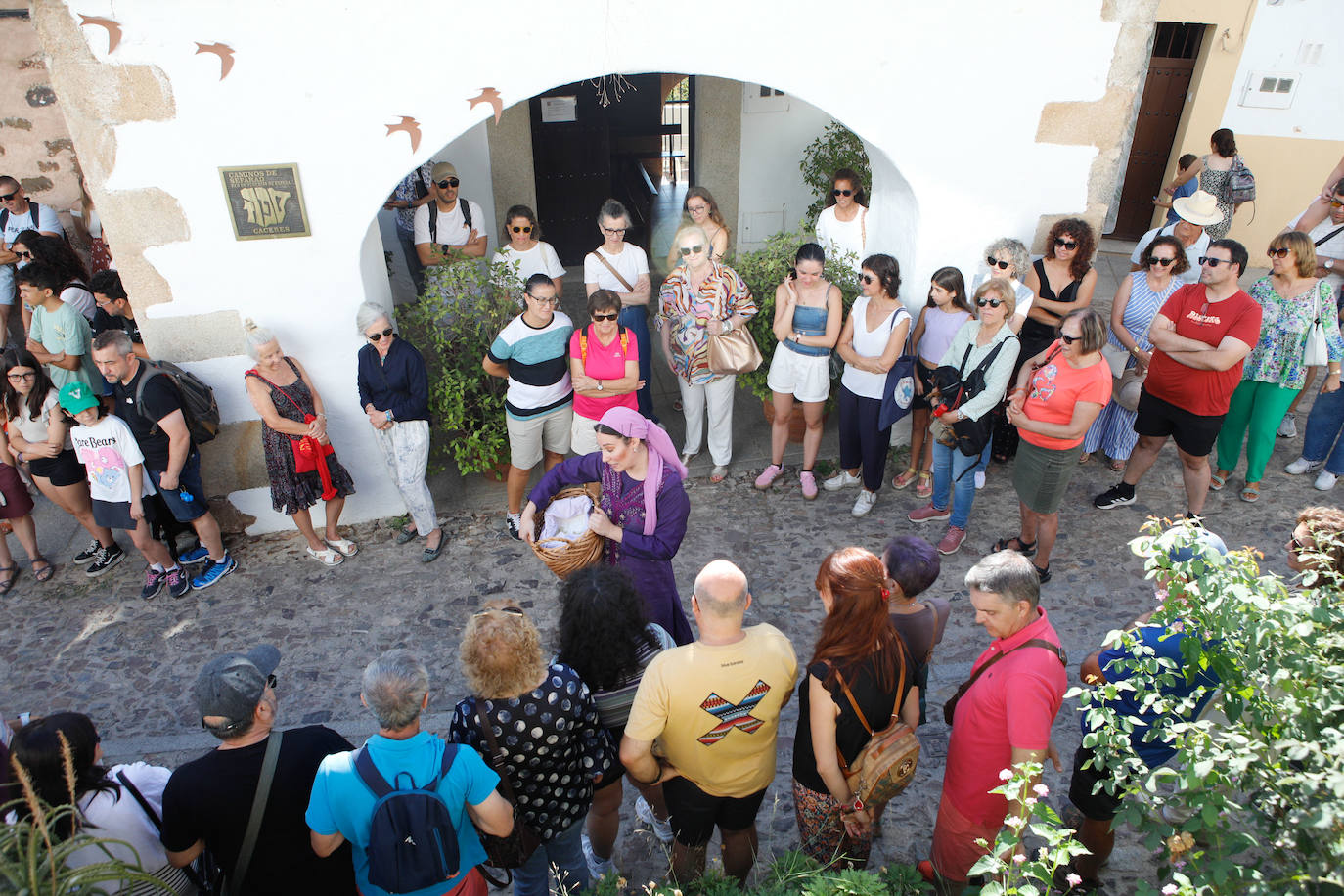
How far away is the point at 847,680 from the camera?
2752mm

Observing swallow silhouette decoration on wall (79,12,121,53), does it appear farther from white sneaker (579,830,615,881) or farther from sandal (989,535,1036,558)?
sandal (989,535,1036,558)

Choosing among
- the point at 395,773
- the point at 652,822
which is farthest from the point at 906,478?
the point at 395,773

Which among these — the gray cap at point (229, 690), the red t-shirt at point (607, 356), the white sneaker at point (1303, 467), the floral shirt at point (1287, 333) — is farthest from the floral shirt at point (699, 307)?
the white sneaker at point (1303, 467)

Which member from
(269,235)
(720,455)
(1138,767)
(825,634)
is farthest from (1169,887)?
(269,235)

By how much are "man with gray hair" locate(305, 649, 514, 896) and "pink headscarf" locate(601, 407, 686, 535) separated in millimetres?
1390

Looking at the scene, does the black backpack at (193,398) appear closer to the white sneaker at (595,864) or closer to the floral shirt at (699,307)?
the floral shirt at (699,307)

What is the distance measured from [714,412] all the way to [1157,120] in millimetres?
7260

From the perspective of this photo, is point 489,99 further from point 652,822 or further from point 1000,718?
point 1000,718

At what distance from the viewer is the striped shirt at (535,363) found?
518 cm

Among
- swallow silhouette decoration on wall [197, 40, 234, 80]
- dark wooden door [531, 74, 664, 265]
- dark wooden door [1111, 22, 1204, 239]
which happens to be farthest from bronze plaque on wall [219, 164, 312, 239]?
dark wooden door [1111, 22, 1204, 239]

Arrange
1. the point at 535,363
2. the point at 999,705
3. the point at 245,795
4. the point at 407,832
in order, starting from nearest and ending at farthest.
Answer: the point at 407,832 < the point at 245,795 < the point at 999,705 < the point at 535,363

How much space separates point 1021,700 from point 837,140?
728 centimetres

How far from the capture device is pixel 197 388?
4977 millimetres

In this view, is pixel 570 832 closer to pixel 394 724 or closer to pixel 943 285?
pixel 394 724
